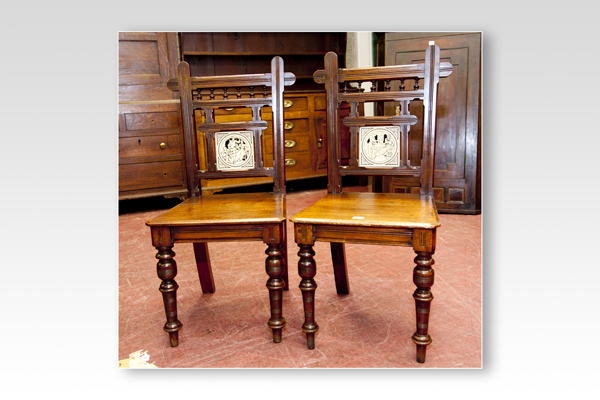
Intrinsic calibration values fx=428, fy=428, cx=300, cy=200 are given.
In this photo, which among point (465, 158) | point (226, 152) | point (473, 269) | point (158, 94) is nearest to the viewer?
point (226, 152)

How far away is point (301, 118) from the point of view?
4.84 m

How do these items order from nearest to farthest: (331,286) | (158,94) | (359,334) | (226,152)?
(359,334) → (226,152) → (331,286) → (158,94)

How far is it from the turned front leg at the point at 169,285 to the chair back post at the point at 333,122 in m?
0.76

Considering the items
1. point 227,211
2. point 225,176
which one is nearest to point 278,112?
point 225,176

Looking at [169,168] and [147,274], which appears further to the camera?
[169,168]

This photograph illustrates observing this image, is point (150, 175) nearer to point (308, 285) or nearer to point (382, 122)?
point (382, 122)

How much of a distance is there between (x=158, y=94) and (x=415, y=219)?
3.24m

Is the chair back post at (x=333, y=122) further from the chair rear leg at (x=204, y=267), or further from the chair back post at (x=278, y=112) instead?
the chair rear leg at (x=204, y=267)

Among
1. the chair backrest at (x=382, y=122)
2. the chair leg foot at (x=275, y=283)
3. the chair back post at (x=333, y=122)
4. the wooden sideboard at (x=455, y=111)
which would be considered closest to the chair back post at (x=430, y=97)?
the chair backrest at (x=382, y=122)

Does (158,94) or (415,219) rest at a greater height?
(158,94)

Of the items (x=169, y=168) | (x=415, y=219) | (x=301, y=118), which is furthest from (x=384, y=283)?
(x=301, y=118)

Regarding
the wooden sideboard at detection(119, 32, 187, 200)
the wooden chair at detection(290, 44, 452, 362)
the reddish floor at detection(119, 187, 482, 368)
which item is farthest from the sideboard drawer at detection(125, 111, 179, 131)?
the wooden chair at detection(290, 44, 452, 362)
